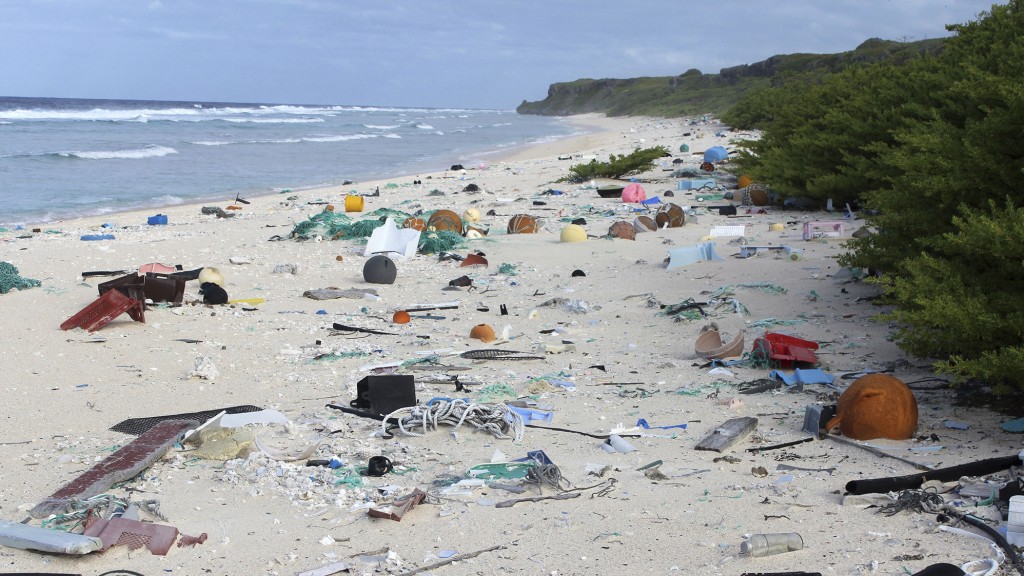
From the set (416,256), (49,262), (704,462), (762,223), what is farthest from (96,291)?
(762,223)

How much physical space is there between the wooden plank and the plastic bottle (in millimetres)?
974

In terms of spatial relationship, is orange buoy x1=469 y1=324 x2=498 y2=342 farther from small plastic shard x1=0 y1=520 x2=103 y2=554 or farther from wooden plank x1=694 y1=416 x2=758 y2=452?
small plastic shard x1=0 y1=520 x2=103 y2=554

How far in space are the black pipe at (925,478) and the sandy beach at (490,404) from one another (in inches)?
3.4

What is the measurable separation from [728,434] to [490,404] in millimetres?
1299

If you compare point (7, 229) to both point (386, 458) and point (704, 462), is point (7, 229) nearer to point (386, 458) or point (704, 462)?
point (386, 458)

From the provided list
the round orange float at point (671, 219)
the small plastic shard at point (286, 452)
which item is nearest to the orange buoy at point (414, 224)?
the round orange float at point (671, 219)

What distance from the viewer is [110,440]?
435cm

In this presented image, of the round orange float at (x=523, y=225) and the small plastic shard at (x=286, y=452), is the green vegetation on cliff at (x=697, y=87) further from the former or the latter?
the small plastic shard at (x=286, y=452)

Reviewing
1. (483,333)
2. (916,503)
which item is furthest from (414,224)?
(916,503)

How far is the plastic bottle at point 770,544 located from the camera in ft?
9.79

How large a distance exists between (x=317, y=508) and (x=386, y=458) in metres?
0.51

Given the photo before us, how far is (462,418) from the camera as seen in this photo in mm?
4406

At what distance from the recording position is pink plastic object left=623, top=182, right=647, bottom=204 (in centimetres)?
1347

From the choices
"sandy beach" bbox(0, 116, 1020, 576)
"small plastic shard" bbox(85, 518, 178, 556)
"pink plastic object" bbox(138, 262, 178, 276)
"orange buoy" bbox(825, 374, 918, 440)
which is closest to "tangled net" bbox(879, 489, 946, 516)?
"sandy beach" bbox(0, 116, 1020, 576)
